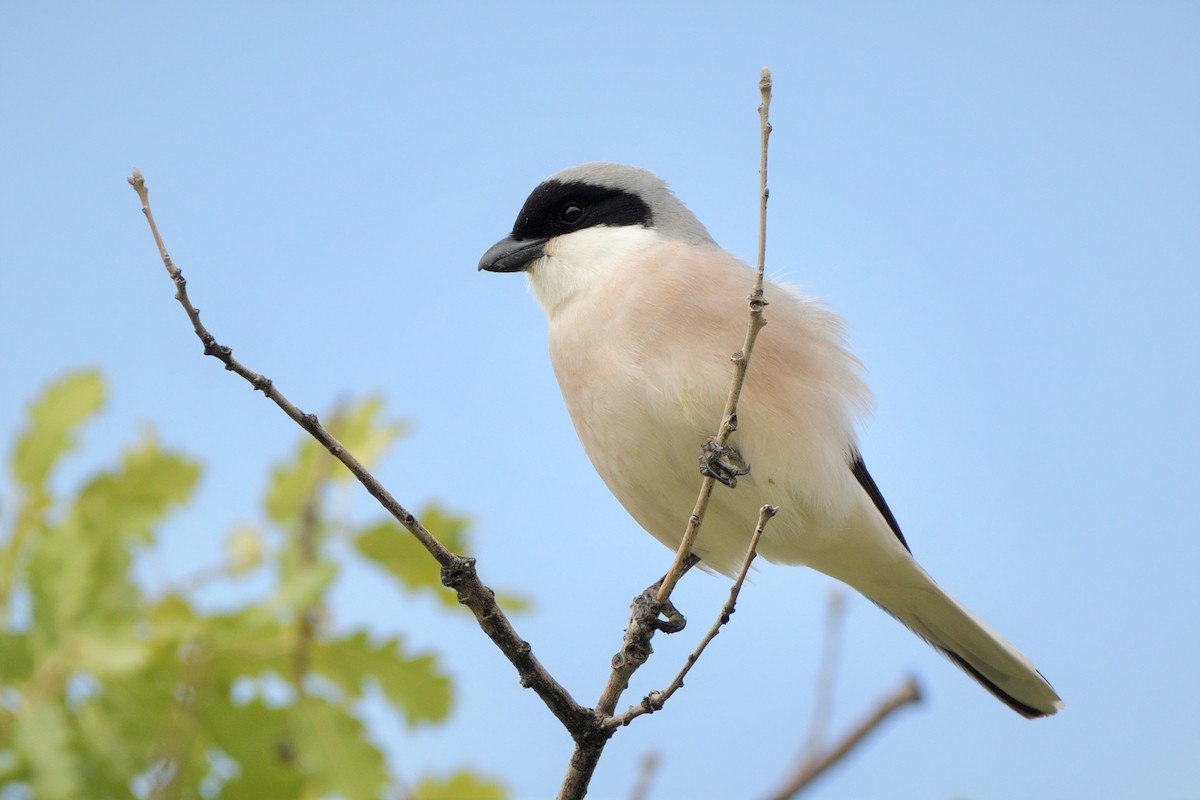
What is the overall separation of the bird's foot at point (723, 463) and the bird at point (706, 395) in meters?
0.01

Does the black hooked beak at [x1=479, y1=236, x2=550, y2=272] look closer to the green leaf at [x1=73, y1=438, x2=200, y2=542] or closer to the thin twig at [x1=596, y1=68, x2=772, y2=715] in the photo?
the thin twig at [x1=596, y1=68, x2=772, y2=715]

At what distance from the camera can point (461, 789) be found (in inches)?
91.7

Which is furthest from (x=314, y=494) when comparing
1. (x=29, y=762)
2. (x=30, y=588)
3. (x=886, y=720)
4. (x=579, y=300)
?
(x=579, y=300)

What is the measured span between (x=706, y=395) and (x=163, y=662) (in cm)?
211

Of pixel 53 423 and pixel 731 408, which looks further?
pixel 731 408

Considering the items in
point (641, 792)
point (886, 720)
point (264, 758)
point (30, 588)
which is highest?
point (30, 588)

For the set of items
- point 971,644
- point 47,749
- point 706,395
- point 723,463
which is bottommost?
point 971,644

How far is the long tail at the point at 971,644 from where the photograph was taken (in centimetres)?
430

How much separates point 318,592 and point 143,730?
34 cm

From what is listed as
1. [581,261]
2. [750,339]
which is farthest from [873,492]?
[750,339]

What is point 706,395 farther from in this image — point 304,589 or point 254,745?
point 254,745

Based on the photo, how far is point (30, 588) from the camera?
1.79 metres

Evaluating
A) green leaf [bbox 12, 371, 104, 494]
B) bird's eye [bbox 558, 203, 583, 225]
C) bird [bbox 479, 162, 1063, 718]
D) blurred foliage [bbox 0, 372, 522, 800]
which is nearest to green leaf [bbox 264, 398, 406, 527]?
blurred foliage [bbox 0, 372, 522, 800]

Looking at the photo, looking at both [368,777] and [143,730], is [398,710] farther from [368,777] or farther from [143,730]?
[143,730]
